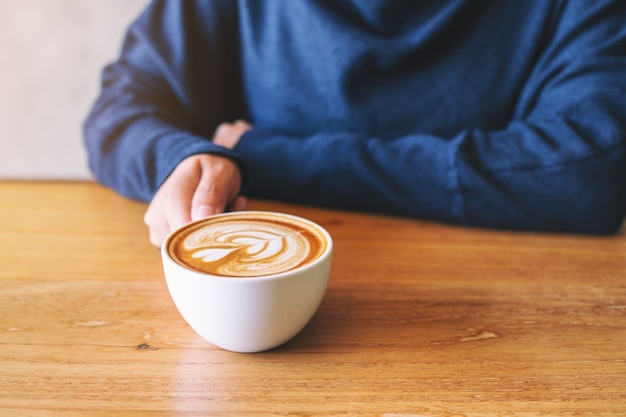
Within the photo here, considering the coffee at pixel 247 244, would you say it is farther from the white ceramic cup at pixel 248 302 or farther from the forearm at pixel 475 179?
the forearm at pixel 475 179

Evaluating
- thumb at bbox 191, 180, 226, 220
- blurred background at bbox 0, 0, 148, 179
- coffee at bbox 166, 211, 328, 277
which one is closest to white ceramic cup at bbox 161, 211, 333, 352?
coffee at bbox 166, 211, 328, 277

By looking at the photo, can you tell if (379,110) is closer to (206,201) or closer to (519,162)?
(519,162)

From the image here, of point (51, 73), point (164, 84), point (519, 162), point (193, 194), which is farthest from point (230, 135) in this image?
point (51, 73)

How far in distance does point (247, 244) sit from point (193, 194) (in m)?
0.21

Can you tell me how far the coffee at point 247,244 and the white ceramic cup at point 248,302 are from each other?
0.04 ft

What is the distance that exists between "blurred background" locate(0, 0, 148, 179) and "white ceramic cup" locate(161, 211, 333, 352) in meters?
1.33

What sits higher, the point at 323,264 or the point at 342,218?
the point at 323,264

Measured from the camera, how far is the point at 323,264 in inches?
20.0

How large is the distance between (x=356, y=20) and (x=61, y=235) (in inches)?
27.5

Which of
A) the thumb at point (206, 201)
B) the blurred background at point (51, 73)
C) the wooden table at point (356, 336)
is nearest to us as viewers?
the wooden table at point (356, 336)

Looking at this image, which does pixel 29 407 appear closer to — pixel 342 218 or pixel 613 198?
pixel 342 218

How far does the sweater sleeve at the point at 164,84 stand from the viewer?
1041mm

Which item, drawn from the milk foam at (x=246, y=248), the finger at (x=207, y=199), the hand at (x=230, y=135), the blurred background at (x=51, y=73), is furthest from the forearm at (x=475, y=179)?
the blurred background at (x=51, y=73)

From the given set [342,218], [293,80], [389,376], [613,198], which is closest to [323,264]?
[389,376]
